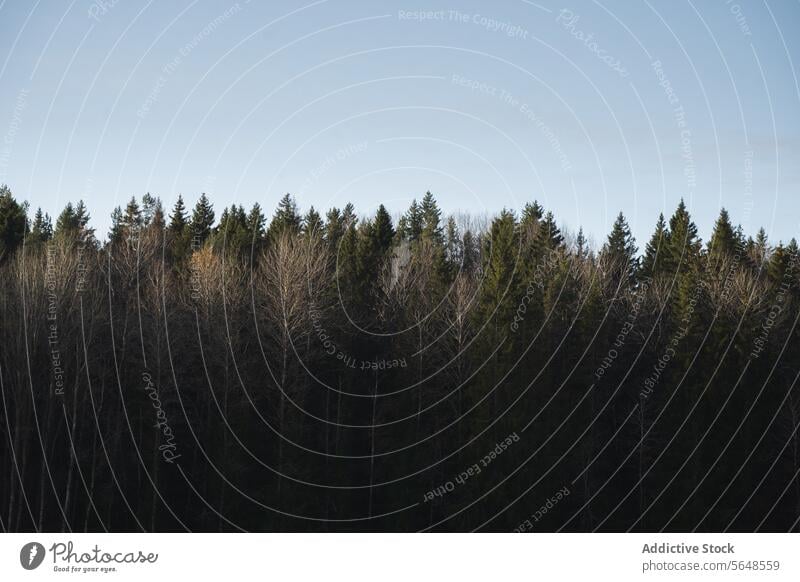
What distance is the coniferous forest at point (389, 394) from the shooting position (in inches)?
1561

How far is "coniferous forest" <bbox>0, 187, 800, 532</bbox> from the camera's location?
3966cm

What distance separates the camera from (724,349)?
4759 cm

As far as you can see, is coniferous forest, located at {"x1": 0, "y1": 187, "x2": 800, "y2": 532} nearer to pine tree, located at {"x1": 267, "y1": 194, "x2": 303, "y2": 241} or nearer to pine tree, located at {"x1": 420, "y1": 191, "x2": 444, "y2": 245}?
pine tree, located at {"x1": 267, "y1": 194, "x2": 303, "y2": 241}

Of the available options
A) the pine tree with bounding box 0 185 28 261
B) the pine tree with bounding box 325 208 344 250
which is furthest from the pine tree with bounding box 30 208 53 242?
the pine tree with bounding box 325 208 344 250

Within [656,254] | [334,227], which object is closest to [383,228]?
[334,227]

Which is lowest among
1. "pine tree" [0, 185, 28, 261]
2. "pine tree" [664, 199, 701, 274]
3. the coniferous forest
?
the coniferous forest

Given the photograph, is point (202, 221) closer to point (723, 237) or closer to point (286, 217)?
point (286, 217)

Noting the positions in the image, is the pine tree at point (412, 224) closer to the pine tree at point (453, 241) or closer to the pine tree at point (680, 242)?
the pine tree at point (453, 241)

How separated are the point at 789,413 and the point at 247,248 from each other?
33808 millimetres

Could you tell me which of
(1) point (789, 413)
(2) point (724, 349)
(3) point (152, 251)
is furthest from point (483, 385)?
(3) point (152, 251)

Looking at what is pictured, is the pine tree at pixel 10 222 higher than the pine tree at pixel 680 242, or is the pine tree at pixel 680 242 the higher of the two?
the pine tree at pixel 10 222

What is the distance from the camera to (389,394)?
47281mm

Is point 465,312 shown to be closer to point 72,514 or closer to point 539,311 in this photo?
point 539,311

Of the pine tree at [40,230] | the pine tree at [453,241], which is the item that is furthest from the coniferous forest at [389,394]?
the pine tree at [453,241]
